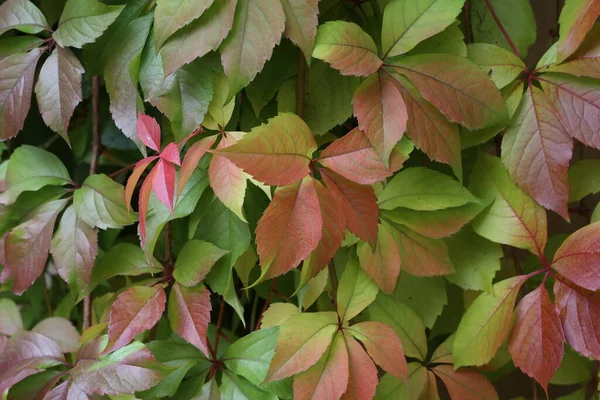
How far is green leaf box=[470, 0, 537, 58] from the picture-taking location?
0.64 metres

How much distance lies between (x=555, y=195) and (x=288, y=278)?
34 cm

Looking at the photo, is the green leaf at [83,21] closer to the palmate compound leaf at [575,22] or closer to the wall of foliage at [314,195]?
the wall of foliage at [314,195]

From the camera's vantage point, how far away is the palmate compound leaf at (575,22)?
1.69 feet

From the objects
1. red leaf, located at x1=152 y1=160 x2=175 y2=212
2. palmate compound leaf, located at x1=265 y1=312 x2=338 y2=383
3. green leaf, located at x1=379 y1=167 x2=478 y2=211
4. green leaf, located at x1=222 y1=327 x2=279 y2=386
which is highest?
red leaf, located at x1=152 y1=160 x2=175 y2=212

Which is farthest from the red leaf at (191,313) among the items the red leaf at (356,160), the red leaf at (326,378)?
the red leaf at (356,160)

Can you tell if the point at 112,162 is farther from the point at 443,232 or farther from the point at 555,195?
the point at 555,195

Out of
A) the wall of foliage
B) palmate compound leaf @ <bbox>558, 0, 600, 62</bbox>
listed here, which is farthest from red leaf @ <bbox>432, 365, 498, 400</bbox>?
palmate compound leaf @ <bbox>558, 0, 600, 62</bbox>

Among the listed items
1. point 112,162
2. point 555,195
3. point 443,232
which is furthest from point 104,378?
point 555,195

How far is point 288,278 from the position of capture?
727mm

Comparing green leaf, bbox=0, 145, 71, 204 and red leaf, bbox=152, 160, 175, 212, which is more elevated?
red leaf, bbox=152, 160, 175, 212

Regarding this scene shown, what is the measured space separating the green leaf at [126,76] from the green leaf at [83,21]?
3cm

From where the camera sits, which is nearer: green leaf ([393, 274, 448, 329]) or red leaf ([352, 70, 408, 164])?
red leaf ([352, 70, 408, 164])

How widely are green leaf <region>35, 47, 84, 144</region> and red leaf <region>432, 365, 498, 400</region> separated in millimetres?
513

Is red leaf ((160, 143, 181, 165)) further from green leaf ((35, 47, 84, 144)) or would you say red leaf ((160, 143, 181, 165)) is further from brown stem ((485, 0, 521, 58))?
brown stem ((485, 0, 521, 58))
